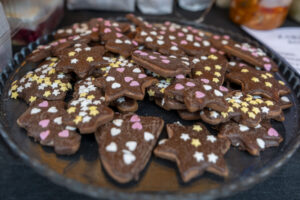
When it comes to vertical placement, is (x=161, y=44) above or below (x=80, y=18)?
above

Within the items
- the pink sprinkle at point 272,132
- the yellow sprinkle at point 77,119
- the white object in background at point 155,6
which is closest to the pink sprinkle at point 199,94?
the pink sprinkle at point 272,132

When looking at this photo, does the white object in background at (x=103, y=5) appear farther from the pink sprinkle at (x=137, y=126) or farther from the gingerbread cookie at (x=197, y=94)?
the pink sprinkle at (x=137, y=126)

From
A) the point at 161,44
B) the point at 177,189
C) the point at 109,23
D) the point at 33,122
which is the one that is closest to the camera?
the point at 177,189

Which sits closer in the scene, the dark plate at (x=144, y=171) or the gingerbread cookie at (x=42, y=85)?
the dark plate at (x=144, y=171)

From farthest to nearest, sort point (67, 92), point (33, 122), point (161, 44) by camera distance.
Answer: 1. point (161, 44)
2. point (67, 92)
3. point (33, 122)

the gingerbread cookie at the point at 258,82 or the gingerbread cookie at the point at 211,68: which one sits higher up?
the gingerbread cookie at the point at 211,68

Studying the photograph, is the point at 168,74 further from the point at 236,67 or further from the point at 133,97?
the point at 236,67

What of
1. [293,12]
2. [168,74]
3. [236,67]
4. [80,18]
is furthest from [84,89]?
[293,12]

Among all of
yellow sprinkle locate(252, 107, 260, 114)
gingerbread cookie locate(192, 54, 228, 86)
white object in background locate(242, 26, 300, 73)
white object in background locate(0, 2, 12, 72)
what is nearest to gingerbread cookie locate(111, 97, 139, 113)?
gingerbread cookie locate(192, 54, 228, 86)
